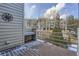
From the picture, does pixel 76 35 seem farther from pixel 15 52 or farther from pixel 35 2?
pixel 15 52

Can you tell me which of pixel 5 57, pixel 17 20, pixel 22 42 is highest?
pixel 17 20

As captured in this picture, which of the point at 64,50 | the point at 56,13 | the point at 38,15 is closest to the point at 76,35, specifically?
the point at 64,50

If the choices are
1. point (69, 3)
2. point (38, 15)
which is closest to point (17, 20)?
point (38, 15)

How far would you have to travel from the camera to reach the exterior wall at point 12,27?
1498 mm

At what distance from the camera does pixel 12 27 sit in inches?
60.0

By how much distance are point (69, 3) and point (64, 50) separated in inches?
21.1

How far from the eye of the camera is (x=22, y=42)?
1548 millimetres

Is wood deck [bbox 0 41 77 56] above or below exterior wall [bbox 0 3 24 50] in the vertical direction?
below

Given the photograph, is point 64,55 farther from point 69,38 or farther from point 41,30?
point 41,30

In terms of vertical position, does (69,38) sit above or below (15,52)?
above

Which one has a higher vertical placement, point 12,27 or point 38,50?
point 12,27

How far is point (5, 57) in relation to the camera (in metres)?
1.52

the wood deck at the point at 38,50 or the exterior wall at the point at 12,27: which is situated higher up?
the exterior wall at the point at 12,27

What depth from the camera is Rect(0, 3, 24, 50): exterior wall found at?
150 centimetres
